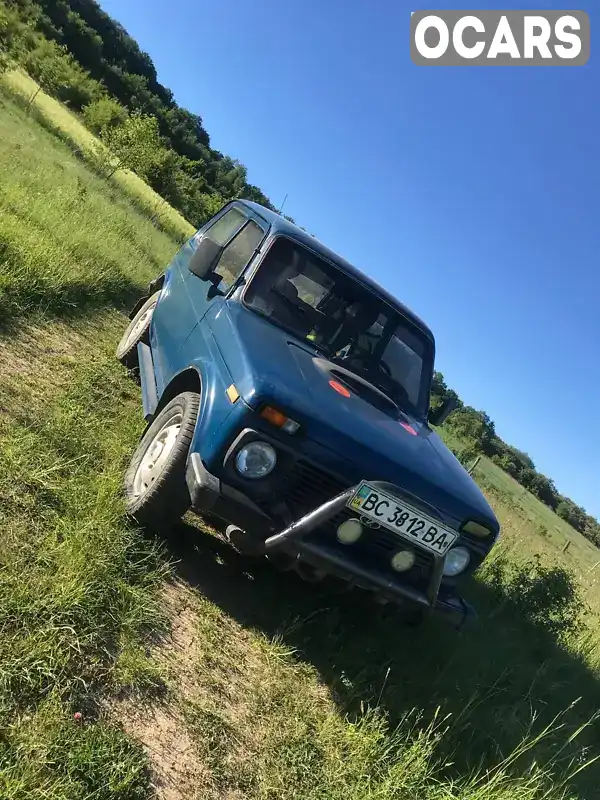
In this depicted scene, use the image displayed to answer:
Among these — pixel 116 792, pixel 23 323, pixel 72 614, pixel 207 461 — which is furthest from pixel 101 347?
pixel 116 792

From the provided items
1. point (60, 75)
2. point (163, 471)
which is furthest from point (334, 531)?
point (60, 75)

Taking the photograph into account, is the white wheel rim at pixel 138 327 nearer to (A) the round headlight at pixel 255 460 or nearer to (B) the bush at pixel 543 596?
(A) the round headlight at pixel 255 460

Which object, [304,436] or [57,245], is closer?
[304,436]

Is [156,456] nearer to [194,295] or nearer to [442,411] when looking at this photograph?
[194,295]

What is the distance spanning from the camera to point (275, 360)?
338 centimetres

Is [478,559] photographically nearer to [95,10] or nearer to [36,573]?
[36,573]

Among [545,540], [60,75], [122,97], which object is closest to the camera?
[545,540]

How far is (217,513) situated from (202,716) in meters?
0.91

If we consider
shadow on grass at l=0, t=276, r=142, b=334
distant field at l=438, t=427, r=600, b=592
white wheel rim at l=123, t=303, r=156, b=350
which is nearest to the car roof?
white wheel rim at l=123, t=303, r=156, b=350

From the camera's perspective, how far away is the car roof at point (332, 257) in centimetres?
446

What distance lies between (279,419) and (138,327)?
3385 millimetres

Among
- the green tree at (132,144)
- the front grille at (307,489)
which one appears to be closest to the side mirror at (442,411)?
the front grille at (307,489)

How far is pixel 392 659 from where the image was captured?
3.85 meters

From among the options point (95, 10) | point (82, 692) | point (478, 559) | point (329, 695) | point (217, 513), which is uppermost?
point (95, 10)
